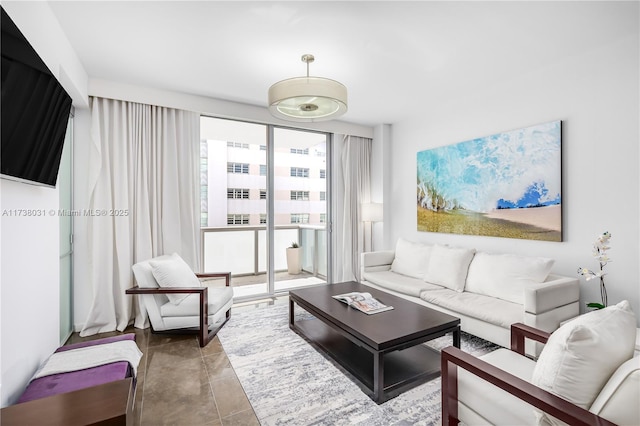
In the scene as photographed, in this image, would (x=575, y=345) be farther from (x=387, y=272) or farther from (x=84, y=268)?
(x=84, y=268)

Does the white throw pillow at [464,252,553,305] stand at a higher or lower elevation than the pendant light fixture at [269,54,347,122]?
lower

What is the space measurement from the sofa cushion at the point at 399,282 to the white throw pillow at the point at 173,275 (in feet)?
7.11

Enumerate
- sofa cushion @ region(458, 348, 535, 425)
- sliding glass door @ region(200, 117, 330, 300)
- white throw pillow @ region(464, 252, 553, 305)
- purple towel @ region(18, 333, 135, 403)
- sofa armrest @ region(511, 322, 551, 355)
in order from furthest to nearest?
sliding glass door @ region(200, 117, 330, 300), white throw pillow @ region(464, 252, 553, 305), sofa armrest @ region(511, 322, 551, 355), purple towel @ region(18, 333, 135, 403), sofa cushion @ region(458, 348, 535, 425)

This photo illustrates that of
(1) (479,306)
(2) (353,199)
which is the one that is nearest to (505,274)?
(1) (479,306)

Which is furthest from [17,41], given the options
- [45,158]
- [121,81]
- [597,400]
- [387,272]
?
[387,272]

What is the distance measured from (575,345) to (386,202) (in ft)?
13.0

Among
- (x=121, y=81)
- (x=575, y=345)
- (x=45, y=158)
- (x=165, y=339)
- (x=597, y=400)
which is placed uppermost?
(x=121, y=81)

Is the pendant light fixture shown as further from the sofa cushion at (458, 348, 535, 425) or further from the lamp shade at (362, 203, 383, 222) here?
the lamp shade at (362, 203, 383, 222)

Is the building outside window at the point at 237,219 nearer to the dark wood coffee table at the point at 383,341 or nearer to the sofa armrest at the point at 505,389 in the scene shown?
the dark wood coffee table at the point at 383,341

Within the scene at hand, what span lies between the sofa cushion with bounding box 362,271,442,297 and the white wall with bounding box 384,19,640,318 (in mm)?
Result: 937

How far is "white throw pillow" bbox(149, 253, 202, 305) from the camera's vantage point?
296cm

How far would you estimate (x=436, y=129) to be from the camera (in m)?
4.34

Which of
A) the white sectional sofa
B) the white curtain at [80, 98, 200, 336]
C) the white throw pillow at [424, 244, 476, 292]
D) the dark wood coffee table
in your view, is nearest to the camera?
the dark wood coffee table

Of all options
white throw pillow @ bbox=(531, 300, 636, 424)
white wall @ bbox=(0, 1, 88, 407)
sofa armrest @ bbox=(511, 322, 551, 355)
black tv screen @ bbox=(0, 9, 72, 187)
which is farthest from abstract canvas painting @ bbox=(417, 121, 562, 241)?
white wall @ bbox=(0, 1, 88, 407)
